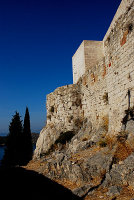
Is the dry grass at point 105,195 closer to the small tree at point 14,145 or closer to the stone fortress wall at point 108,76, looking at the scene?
the stone fortress wall at point 108,76

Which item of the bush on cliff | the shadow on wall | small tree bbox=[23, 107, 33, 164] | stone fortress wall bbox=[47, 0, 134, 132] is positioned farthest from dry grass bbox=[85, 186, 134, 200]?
small tree bbox=[23, 107, 33, 164]

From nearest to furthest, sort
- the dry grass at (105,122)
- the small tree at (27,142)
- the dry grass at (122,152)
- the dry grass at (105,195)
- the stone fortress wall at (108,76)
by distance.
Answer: the dry grass at (105,195)
the dry grass at (122,152)
the stone fortress wall at (108,76)
the dry grass at (105,122)
the small tree at (27,142)

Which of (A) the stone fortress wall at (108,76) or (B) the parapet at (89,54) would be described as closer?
(A) the stone fortress wall at (108,76)

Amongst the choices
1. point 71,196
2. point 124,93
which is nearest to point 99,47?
point 124,93

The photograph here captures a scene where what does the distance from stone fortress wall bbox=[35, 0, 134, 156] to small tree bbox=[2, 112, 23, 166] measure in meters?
10.7

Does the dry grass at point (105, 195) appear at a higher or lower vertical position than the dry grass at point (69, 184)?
higher

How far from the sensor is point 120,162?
5.22 metres

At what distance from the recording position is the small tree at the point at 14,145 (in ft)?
75.0

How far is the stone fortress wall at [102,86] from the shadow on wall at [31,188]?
3540 mm

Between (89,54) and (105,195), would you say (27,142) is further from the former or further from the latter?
(105,195)

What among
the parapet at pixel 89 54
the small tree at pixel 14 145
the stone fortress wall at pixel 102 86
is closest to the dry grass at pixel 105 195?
the stone fortress wall at pixel 102 86

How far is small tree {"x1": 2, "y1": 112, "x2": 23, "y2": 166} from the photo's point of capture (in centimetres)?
2288

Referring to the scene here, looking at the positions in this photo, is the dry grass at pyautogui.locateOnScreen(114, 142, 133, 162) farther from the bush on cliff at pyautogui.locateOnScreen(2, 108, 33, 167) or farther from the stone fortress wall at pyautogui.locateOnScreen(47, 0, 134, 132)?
the bush on cliff at pyautogui.locateOnScreen(2, 108, 33, 167)

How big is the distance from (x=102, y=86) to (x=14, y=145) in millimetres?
19016
